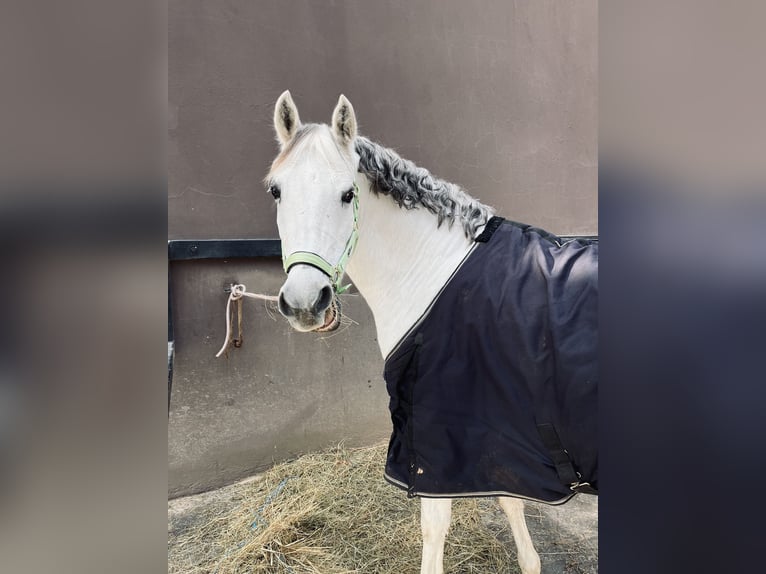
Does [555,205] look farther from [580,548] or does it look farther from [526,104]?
[580,548]

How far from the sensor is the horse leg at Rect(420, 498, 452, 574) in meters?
1.15

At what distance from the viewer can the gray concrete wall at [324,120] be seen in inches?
75.2

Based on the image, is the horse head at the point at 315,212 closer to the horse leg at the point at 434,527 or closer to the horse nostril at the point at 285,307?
the horse nostril at the point at 285,307

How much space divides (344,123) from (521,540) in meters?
1.41

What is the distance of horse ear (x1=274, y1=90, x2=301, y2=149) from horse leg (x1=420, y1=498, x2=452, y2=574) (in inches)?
41.0

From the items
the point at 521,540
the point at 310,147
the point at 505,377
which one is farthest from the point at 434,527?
the point at 310,147

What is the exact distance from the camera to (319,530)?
166 centimetres

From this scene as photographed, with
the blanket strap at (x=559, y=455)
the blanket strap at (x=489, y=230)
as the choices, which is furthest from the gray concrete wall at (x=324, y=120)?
the blanket strap at (x=559, y=455)

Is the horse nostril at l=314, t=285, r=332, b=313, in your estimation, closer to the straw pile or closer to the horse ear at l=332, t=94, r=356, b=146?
the horse ear at l=332, t=94, r=356, b=146


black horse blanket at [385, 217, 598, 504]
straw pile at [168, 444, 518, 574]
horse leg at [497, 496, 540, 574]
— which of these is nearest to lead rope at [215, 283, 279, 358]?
straw pile at [168, 444, 518, 574]

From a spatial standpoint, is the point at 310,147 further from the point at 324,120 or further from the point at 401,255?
the point at 324,120

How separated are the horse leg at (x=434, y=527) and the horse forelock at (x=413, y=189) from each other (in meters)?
0.74

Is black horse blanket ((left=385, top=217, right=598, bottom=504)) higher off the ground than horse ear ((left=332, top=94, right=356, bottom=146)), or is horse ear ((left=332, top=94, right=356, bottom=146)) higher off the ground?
horse ear ((left=332, top=94, right=356, bottom=146))
